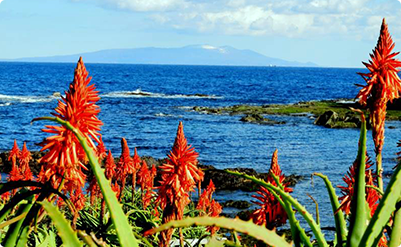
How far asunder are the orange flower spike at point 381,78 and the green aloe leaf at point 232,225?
63.2 inches

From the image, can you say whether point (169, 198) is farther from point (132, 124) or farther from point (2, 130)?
point (132, 124)

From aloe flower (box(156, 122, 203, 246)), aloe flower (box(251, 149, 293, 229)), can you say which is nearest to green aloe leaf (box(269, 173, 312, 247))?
aloe flower (box(251, 149, 293, 229))

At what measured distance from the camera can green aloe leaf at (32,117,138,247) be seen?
141cm

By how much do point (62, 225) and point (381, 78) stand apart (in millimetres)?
2049

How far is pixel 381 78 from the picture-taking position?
293cm

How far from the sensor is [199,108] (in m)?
48.7

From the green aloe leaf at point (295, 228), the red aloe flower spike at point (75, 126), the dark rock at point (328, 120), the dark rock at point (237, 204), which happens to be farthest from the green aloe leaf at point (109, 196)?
the dark rock at point (328, 120)

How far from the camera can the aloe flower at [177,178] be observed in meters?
3.19

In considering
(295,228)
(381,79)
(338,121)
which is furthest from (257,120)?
(295,228)

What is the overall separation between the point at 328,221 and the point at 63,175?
1296 centimetres

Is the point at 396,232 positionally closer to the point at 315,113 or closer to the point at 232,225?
the point at 232,225

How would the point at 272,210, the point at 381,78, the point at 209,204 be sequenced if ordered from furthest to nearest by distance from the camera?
the point at 209,204 < the point at 381,78 < the point at 272,210

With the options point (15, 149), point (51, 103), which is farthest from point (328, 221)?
point (51, 103)

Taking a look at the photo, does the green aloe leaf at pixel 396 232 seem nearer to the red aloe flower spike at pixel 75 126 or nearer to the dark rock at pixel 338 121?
the red aloe flower spike at pixel 75 126
